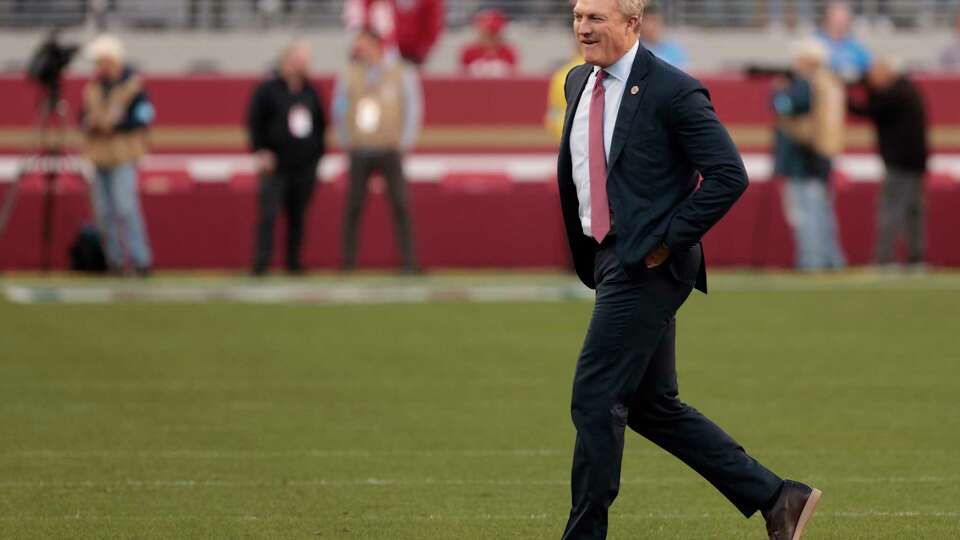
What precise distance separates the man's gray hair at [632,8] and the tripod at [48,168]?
14.6 m

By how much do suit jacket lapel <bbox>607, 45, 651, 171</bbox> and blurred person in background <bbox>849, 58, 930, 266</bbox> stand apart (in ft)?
50.2

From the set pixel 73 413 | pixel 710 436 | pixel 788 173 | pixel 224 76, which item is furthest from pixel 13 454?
pixel 224 76

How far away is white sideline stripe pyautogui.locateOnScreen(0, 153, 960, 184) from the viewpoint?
23.2m

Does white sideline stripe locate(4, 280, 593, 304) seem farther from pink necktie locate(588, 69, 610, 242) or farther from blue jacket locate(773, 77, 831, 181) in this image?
pink necktie locate(588, 69, 610, 242)

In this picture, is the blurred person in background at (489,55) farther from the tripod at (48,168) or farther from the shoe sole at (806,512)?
the shoe sole at (806,512)

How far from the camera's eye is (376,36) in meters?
21.0

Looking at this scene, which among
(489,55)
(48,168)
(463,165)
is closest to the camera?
(48,168)

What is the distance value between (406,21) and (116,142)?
6428mm

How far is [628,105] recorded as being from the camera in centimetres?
647

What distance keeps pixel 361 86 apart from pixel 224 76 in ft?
11.8

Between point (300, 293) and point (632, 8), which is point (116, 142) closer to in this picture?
point (300, 293)

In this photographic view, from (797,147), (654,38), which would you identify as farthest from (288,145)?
(797,147)

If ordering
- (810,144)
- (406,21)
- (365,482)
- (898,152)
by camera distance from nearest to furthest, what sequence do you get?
(365,482)
(810,144)
(898,152)
(406,21)

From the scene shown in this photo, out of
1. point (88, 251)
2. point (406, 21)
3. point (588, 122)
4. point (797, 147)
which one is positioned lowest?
point (88, 251)
